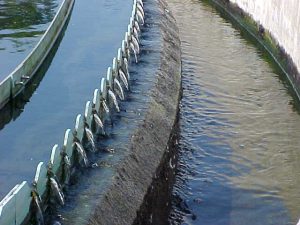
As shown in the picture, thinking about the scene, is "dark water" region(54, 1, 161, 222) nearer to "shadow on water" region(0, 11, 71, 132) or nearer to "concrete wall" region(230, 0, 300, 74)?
"shadow on water" region(0, 11, 71, 132)

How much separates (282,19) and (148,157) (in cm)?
1553

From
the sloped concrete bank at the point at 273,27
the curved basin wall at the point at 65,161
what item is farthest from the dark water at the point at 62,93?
the sloped concrete bank at the point at 273,27

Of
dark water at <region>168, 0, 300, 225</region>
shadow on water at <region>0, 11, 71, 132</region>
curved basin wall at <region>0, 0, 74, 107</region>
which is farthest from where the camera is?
curved basin wall at <region>0, 0, 74, 107</region>

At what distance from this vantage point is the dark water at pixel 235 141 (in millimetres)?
17250

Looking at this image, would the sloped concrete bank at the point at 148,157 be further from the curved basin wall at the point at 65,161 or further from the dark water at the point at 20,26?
the dark water at the point at 20,26

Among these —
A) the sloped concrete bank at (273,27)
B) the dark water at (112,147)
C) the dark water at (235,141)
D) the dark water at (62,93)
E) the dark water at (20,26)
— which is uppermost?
the dark water at (20,26)

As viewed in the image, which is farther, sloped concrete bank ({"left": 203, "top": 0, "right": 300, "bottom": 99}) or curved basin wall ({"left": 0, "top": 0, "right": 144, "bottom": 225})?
sloped concrete bank ({"left": 203, "top": 0, "right": 300, "bottom": 99})

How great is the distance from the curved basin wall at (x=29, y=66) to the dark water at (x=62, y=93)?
0.39 meters

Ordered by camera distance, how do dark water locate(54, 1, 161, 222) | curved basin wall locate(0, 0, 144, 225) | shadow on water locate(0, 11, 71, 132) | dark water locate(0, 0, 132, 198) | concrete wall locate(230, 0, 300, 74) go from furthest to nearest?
concrete wall locate(230, 0, 300, 74) → shadow on water locate(0, 11, 71, 132) → dark water locate(0, 0, 132, 198) → dark water locate(54, 1, 161, 222) → curved basin wall locate(0, 0, 144, 225)

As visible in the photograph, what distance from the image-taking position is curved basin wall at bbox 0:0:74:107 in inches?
693

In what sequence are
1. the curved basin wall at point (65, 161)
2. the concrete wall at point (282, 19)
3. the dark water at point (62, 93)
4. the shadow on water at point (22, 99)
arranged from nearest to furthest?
the curved basin wall at point (65, 161)
the dark water at point (62, 93)
the shadow on water at point (22, 99)
the concrete wall at point (282, 19)

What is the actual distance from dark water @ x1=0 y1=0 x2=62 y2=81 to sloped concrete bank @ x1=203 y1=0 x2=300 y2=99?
9.70 m

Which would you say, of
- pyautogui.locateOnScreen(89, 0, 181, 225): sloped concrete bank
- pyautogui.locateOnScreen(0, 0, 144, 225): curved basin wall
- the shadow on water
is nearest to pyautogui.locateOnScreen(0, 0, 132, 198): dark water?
the shadow on water

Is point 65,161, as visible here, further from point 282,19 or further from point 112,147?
point 282,19
